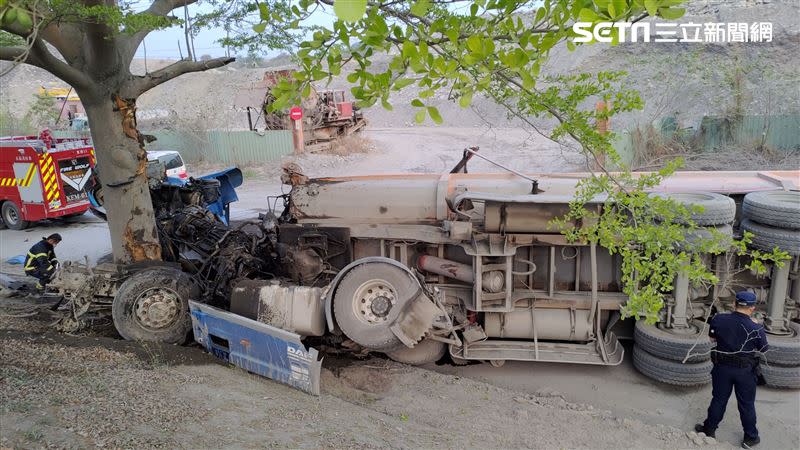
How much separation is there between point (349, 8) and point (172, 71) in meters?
4.97

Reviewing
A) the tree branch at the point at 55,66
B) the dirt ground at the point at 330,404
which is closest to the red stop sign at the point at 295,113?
the dirt ground at the point at 330,404

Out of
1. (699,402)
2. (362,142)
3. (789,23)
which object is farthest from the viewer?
(789,23)

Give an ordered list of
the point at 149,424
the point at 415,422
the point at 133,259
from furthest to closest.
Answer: the point at 133,259 < the point at 415,422 < the point at 149,424

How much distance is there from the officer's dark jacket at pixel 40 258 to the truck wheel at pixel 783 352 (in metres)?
8.40

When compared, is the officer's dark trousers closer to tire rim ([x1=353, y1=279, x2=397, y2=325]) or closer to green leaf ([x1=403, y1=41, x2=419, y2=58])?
tire rim ([x1=353, y1=279, x2=397, y2=325])

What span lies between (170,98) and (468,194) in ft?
160

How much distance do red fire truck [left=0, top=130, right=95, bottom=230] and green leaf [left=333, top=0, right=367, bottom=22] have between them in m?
13.1

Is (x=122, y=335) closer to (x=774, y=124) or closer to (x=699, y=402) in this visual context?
(x=699, y=402)

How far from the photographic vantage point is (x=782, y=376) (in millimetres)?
5668

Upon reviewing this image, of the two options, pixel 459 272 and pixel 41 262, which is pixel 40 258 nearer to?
pixel 41 262

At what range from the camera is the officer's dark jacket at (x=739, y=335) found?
491 centimetres

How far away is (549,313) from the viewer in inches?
248

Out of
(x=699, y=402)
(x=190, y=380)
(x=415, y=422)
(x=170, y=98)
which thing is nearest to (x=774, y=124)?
(x=699, y=402)

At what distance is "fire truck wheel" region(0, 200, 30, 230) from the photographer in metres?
13.4
